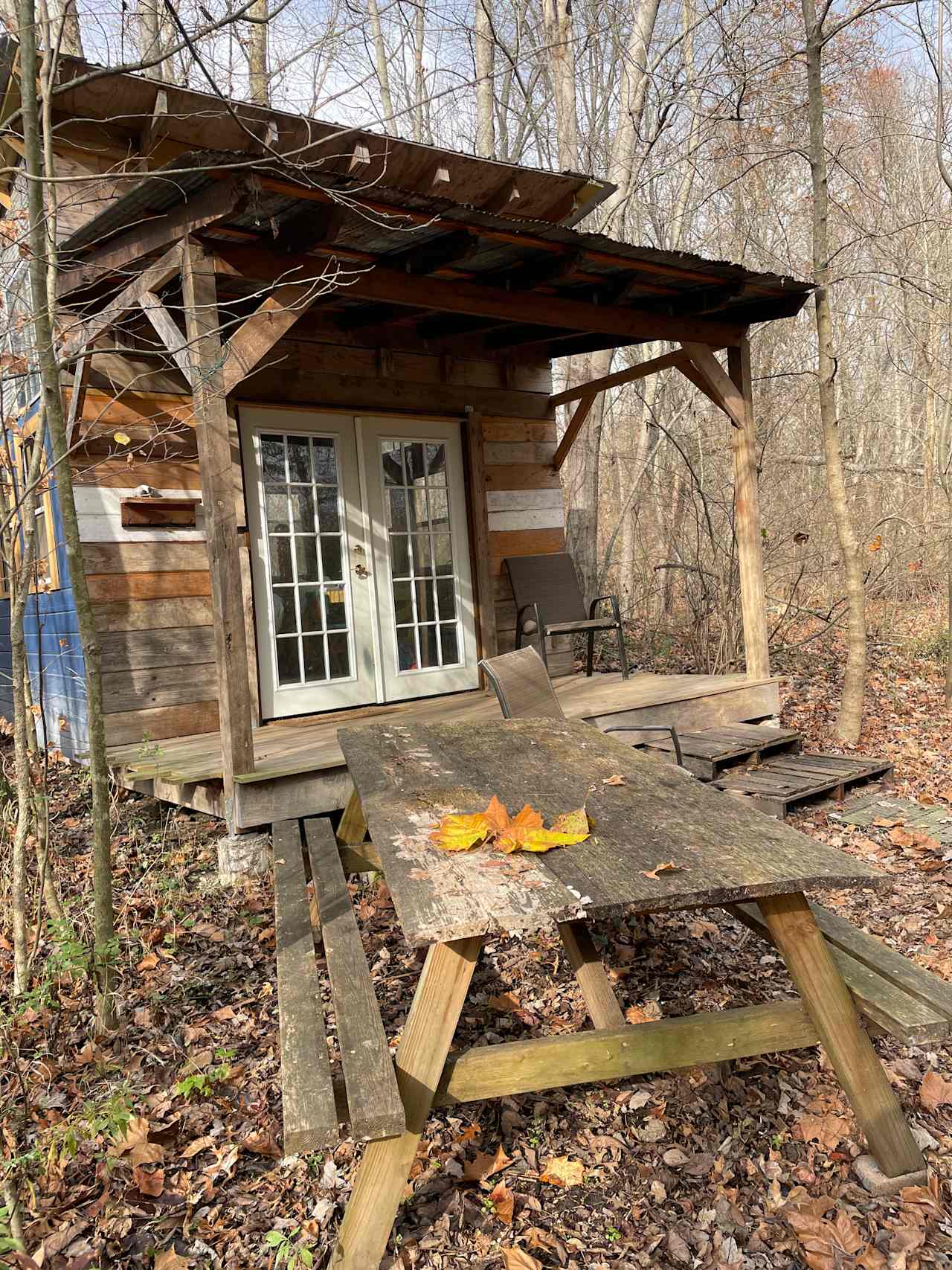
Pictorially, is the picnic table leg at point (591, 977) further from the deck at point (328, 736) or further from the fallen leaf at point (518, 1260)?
the deck at point (328, 736)

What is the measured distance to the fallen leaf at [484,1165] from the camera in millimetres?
2213

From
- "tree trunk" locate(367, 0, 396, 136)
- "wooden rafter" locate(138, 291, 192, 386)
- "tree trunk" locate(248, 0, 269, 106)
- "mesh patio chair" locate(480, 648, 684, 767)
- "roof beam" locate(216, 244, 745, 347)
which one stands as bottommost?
"mesh patio chair" locate(480, 648, 684, 767)

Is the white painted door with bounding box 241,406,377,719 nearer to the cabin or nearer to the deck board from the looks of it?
the cabin

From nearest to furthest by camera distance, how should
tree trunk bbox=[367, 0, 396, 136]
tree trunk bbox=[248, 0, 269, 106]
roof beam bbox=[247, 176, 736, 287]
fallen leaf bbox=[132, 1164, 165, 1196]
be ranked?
fallen leaf bbox=[132, 1164, 165, 1196] < roof beam bbox=[247, 176, 736, 287] < tree trunk bbox=[248, 0, 269, 106] < tree trunk bbox=[367, 0, 396, 136]

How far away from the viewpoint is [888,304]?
48.1ft

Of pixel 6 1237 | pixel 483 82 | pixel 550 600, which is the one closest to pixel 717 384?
pixel 550 600

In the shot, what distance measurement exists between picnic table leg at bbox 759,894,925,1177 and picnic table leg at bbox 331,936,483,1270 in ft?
2.30

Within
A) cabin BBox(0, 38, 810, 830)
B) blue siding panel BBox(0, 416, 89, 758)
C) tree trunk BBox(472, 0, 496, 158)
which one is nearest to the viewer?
cabin BBox(0, 38, 810, 830)

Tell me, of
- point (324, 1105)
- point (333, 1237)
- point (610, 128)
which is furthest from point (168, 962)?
point (610, 128)

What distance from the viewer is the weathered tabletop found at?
1.69 metres

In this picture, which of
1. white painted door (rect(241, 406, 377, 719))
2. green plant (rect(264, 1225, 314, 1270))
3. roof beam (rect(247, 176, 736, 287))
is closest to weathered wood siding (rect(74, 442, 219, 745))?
white painted door (rect(241, 406, 377, 719))

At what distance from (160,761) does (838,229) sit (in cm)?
1365

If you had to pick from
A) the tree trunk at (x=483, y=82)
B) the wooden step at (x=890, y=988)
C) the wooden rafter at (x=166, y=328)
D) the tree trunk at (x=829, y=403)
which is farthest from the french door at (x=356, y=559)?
the tree trunk at (x=483, y=82)

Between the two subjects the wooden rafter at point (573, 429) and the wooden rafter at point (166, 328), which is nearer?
the wooden rafter at point (166, 328)
